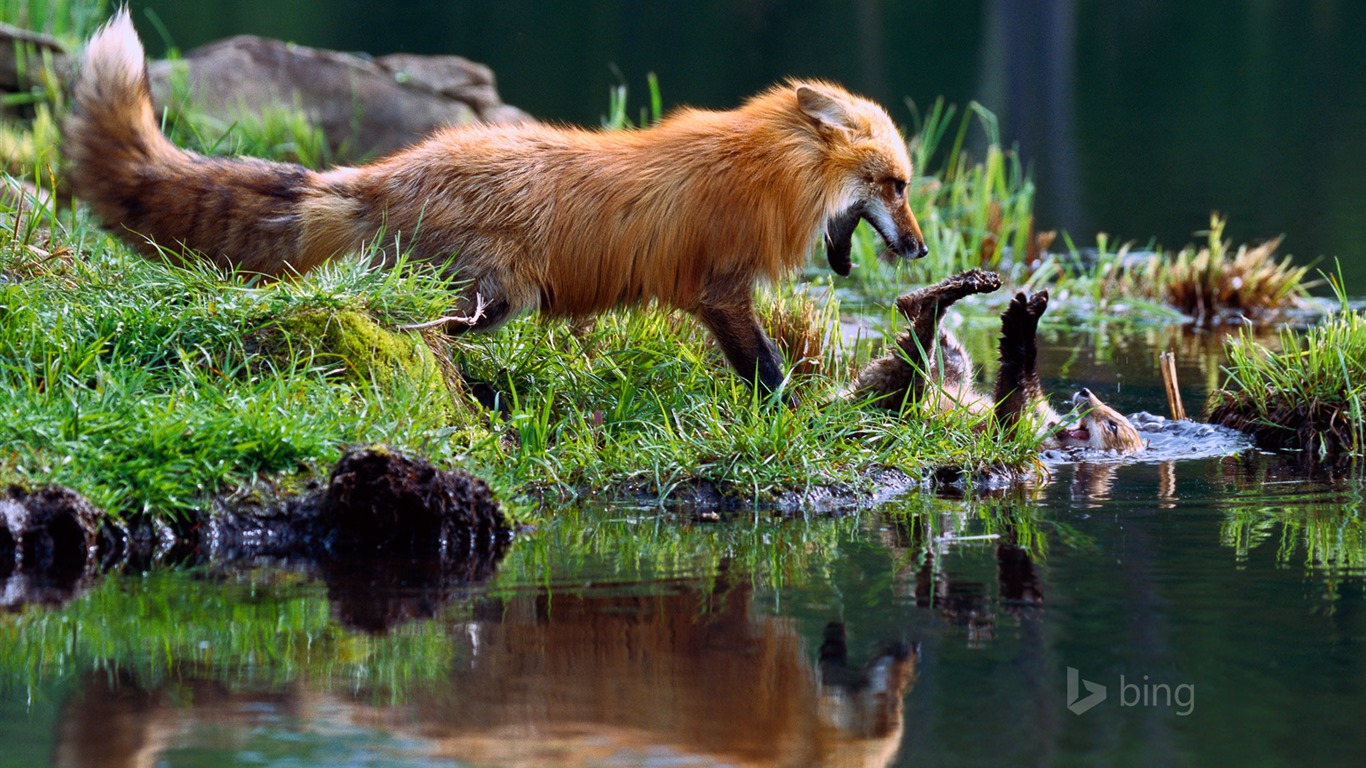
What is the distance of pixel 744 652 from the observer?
175 inches

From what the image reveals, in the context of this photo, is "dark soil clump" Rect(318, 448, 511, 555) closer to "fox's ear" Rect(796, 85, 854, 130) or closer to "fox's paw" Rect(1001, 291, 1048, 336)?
"fox's ear" Rect(796, 85, 854, 130)

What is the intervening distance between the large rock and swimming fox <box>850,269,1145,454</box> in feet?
27.1

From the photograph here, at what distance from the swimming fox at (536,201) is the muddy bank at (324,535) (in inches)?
51.4

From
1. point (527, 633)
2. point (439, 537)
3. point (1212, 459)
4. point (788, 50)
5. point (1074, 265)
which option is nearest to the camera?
point (527, 633)

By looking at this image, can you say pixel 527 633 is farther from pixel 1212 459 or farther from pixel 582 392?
pixel 1212 459

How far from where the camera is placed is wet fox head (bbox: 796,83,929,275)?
716cm

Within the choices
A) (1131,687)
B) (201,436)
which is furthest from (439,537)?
(1131,687)

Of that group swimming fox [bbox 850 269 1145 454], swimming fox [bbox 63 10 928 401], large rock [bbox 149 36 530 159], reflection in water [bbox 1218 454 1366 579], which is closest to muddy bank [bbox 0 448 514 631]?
swimming fox [bbox 63 10 928 401]

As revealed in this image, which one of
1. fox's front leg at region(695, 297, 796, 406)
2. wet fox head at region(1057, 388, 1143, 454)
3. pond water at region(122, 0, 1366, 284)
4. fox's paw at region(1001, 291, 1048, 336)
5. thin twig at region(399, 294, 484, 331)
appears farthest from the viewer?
pond water at region(122, 0, 1366, 284)

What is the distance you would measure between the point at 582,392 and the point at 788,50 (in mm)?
23371

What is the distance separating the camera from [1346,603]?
4.93 m

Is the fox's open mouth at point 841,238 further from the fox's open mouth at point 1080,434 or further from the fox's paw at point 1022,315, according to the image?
the fox's open mouth at point 1080,434

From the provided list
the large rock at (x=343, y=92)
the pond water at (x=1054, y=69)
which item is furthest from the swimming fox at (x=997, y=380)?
the large rock at (x=343, y=92)

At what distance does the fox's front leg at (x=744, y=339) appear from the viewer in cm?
708
